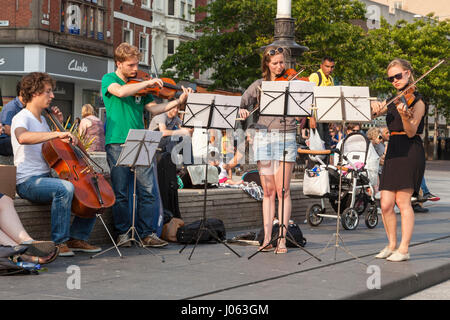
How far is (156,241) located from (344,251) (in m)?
1.95

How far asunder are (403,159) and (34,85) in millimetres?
3530

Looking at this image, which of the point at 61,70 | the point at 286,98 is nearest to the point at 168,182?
the point at 286,98

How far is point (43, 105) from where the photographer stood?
7.26 m

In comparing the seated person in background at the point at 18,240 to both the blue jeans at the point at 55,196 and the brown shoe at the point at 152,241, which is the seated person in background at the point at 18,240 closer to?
the blue jeans at the point at 55,196

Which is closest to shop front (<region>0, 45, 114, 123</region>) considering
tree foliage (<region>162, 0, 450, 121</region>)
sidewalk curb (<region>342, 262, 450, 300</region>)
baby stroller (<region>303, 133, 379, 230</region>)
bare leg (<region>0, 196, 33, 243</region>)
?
tree foliage (<region>162, 0, 450, 121</region>)

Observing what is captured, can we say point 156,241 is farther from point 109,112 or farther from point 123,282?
point 123,282

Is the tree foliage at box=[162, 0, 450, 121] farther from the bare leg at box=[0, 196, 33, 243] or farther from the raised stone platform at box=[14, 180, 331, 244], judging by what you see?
the bare leg at box=[0, 196, 33, 243]

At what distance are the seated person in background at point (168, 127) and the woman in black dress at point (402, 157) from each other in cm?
284

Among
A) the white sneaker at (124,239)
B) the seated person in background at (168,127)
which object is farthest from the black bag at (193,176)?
the white sneaker at (124,239)

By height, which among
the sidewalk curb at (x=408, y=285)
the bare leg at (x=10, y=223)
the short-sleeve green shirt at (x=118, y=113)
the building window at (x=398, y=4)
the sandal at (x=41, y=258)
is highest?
the building window at (x=398, y=4)

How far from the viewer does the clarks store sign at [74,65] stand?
2995 centimetres

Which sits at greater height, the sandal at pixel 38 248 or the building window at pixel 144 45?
the building window at pixel 144 45

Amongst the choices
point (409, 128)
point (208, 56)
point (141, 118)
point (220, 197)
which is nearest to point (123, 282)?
point (141, 118)

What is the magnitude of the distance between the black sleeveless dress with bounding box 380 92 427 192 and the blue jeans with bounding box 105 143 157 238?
2392 millimetres
